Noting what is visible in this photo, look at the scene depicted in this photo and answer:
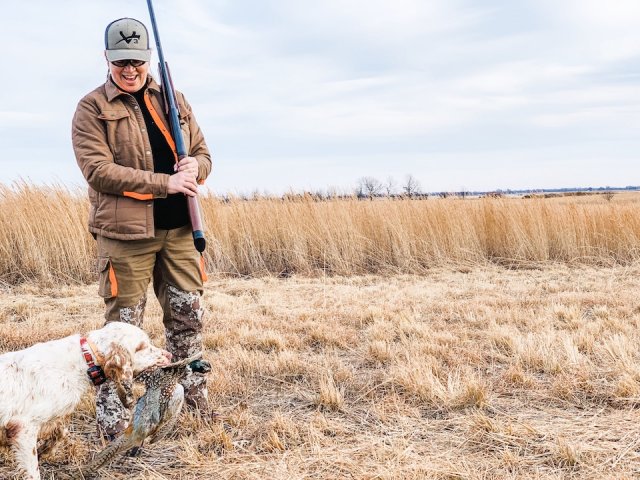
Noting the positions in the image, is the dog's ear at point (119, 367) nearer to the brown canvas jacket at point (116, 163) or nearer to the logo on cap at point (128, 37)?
the brown canvas jacket at point (116, 163)

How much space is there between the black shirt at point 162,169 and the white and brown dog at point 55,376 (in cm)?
67

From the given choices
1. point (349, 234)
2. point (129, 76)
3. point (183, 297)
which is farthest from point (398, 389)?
point (349, 234)

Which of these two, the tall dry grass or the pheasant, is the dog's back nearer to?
the pheasant

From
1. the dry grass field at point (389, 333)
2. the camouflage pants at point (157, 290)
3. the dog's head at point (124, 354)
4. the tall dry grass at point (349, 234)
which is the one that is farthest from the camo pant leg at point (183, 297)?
the tall dry grass at point (349, 234)

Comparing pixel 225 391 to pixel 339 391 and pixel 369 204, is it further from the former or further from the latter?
pixel 369 204

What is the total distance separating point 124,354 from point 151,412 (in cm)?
36

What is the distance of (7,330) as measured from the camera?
17.3 ft

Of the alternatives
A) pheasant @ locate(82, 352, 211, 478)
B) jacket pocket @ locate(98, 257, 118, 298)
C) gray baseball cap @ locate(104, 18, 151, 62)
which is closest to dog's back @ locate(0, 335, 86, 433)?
pheasant @ locate(82, 352, 211, 478)

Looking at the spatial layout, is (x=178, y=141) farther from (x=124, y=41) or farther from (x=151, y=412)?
(x=151, y=412)

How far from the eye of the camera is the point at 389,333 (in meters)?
5.29

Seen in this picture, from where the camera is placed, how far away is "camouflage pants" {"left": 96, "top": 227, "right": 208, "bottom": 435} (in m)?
3.19

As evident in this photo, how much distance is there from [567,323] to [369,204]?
5559 mm

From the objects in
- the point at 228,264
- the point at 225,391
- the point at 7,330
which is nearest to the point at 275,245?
the point at 228,264

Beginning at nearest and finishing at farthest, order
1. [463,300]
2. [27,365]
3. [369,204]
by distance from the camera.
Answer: [27,365], [463,300], [369,204]
